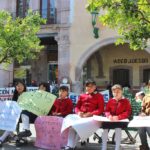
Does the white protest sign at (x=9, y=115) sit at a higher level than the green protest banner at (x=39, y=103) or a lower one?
lower

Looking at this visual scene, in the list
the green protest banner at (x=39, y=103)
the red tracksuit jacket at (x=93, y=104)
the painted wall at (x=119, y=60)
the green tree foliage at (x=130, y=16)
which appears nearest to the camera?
the red tracksuit jacket at (x=93, y=104)

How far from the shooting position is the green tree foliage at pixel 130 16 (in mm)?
10047

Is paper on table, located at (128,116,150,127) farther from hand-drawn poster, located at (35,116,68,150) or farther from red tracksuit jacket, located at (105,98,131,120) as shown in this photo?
hand-drawn poster, located at (35,116,68,150)

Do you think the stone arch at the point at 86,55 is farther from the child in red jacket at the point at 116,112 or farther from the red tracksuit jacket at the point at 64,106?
the child in red jacket at the point at 116,112

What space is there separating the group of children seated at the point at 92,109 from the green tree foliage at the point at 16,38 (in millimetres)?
3686

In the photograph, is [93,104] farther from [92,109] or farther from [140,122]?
[140,122]

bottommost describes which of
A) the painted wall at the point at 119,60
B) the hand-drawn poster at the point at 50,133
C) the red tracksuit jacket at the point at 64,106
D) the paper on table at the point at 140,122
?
the hand-drawn poster at the point at 50,133

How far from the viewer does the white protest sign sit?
31.6ft

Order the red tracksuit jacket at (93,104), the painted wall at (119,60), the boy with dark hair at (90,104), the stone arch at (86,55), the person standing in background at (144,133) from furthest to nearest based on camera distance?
the painted wall at (119,60) < the stone arch at (86,55) < the red tracksuit jacket at (93,104) < the boy with dark hair at (90,104) < the person standing in background at (144,133)

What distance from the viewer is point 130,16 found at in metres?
10.1

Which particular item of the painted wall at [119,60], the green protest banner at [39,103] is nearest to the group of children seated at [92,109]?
the green protest banner at [39,103]

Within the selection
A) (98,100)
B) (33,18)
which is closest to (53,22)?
(33,18)

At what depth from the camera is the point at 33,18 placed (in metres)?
14.5

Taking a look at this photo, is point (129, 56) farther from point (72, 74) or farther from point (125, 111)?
point (125, 111)
